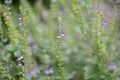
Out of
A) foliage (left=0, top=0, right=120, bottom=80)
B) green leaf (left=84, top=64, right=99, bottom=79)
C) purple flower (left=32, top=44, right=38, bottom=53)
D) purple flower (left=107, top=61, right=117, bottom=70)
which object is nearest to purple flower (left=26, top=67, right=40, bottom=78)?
foliage (left=0, top=0, right=120, bottom=80)

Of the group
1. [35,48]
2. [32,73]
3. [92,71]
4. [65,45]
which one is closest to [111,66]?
[92,71]

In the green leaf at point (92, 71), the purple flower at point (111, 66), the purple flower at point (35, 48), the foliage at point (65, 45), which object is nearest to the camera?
the foliage at point (65, 45)

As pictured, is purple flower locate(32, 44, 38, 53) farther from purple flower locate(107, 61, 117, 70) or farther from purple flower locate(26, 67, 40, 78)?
purple flower locate(107, 61, 117, 70)

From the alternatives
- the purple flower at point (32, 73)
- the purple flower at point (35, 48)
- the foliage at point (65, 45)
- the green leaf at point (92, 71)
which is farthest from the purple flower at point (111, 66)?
the purple flower at point (35, 48)

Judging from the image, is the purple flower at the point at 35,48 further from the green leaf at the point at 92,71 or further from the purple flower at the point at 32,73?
the green leaf at the point at 92,71

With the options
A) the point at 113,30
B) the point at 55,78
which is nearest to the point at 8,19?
the point at 55,78

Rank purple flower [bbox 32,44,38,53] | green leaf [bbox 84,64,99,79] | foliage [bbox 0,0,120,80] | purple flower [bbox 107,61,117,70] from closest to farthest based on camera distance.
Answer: foliage [bbox 0,0,120,80], green leaf [bbox 84,64,99,79], purple flower [bbox 107,61,117,70], purple flower [bbox 32,44,38,53]

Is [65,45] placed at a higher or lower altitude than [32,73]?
lower

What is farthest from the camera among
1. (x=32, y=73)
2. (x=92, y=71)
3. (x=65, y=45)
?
(x=65, y=45)

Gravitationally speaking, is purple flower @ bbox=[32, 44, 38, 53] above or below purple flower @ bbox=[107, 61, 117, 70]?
above

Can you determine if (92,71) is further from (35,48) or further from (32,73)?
(35,48)

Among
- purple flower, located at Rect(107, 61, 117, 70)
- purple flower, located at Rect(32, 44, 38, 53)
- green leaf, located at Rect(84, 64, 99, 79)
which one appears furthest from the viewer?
purple flower, located at Rect(32, 44, 38, 53)
